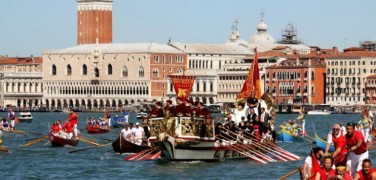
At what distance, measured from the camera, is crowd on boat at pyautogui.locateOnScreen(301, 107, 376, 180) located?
20359 millimetres

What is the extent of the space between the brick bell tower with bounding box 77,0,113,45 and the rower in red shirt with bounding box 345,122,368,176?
4909 inches

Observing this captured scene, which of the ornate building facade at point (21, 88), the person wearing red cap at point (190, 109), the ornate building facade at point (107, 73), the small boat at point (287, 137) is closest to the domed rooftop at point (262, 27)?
the ornate building facade at point (107, 73)

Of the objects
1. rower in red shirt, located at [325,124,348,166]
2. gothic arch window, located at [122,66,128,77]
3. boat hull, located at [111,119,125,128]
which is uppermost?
gothic arch window, located at [122,66,128,77]

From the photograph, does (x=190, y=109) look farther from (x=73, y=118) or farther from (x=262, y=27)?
(x=262, y=27)

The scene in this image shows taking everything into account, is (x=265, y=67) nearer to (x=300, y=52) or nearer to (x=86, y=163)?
(x=300, y=52)

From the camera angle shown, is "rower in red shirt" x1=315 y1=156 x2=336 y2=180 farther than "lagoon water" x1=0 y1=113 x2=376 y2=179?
No

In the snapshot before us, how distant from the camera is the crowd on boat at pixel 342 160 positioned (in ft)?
66.8

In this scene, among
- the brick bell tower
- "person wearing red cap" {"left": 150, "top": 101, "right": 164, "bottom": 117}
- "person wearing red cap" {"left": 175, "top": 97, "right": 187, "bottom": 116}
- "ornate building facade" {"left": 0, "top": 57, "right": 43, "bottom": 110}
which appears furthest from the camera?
"ornate building facade" {"left": 0, "top": 57, "right": 43, "bottom": 110}

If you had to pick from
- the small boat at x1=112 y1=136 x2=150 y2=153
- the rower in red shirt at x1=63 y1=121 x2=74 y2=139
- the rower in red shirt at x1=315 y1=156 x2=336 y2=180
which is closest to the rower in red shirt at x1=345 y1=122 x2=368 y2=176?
the rower in red shirt at x1=315 y1=156 x2=336 y2=180

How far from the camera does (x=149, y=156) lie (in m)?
36.6

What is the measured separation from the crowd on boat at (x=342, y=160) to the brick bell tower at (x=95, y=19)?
124353 millimetres

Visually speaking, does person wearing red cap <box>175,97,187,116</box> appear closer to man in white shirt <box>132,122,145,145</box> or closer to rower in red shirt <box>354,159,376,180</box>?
man in white shirt <box>132,122,145,145</box>

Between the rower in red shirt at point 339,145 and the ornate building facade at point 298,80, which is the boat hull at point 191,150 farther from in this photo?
the ornate building facade at point 298,80

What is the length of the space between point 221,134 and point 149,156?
82.1 inches
